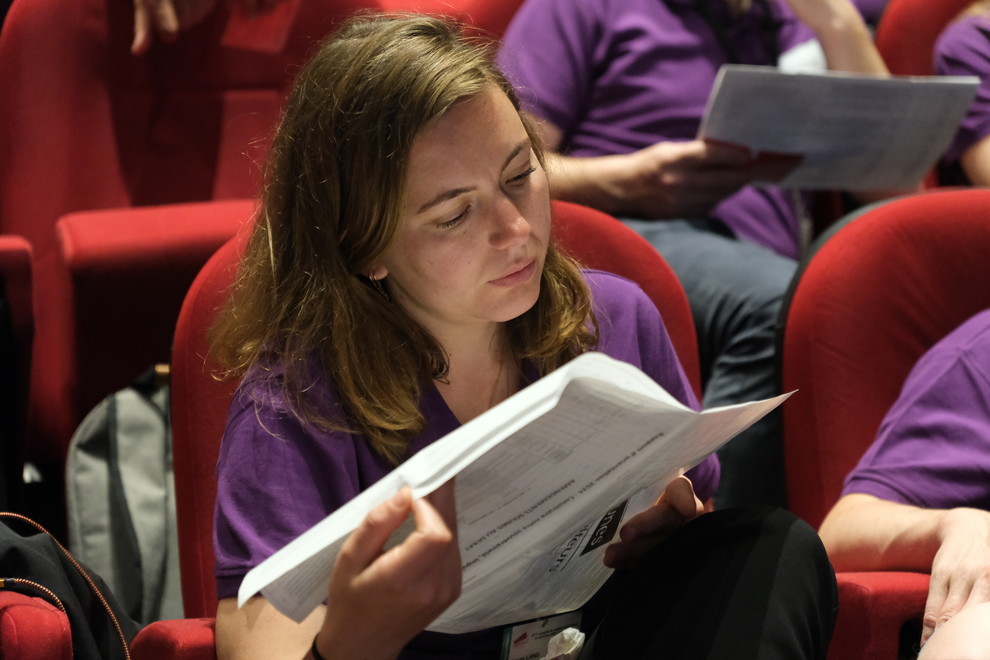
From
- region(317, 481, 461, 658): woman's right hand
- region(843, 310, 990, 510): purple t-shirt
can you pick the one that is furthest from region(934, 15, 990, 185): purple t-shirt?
region(317, 481, 461, 658): woman's right hand

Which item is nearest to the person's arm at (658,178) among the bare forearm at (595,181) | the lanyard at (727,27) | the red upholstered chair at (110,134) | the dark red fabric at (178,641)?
the bare forearm at (595,181)

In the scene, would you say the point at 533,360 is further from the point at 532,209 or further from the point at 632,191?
the point at 632,191

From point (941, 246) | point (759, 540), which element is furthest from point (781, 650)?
point (941, 246)

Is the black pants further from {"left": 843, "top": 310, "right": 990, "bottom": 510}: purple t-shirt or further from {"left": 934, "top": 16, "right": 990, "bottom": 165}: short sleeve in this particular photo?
{"left": 934, "top": 16, "right": 990, "bottom": 165}: short sleeve

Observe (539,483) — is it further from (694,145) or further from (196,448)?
(694,145)

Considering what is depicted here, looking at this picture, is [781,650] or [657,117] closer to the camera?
[781,650]

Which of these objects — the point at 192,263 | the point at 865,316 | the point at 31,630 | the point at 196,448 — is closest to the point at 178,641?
the point at 31,630

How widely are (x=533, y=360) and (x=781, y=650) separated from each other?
1.09ft

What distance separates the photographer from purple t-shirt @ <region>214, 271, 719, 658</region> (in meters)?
0.85

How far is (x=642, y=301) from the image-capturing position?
1.10m

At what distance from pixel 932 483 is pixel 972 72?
3.48ft

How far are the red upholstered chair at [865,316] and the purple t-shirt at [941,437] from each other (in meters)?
0.09

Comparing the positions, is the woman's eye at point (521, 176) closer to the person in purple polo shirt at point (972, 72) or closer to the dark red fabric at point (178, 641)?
the dark red fabric at point (178, 641)

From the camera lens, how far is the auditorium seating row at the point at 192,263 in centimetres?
109
